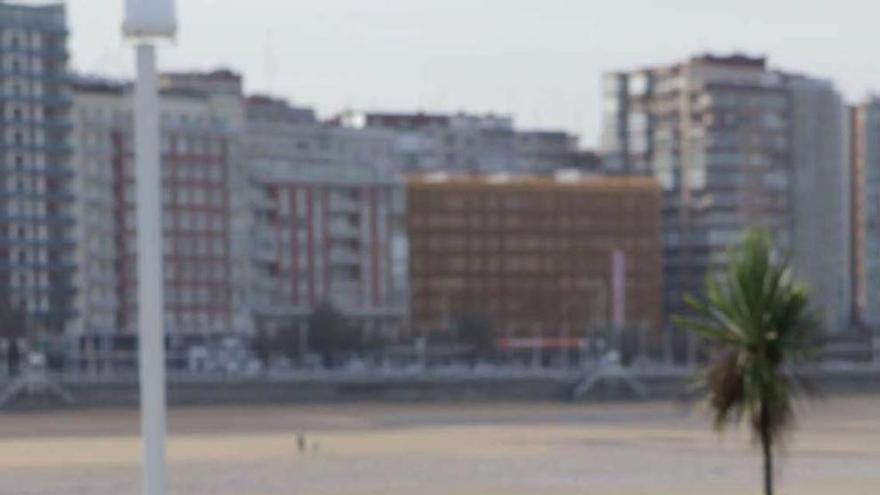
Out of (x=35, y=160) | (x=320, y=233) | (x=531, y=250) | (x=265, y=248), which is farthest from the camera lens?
(x=531, y=250)

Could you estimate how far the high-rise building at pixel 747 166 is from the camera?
12662 centimetres

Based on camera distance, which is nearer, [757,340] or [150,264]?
[150,264]

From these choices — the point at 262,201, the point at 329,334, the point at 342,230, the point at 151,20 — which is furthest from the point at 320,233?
the point at 151,20

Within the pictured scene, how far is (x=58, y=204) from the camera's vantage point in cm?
10231

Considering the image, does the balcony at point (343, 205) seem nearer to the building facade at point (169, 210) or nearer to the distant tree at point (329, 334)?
the distant tree at point (329, 334)

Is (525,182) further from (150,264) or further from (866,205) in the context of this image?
(150,264)

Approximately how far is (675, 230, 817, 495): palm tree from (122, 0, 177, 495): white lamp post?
8330 mm

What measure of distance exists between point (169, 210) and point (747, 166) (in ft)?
115

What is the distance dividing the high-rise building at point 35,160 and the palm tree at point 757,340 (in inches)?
3375

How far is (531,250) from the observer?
121 m

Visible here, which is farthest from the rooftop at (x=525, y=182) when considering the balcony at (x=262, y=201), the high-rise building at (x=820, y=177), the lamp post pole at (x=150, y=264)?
the lamp post pole at (x=150, y=264)

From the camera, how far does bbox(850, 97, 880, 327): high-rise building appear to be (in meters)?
132

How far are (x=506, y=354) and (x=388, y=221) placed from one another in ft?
27.1

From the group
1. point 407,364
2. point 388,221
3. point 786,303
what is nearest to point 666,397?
point 407,364
